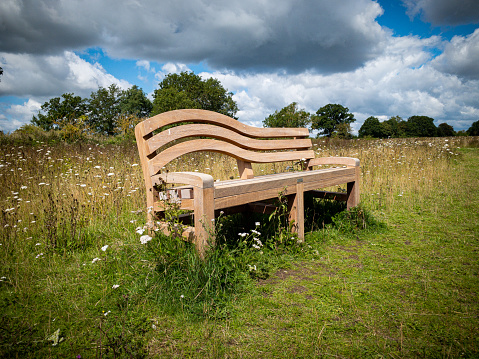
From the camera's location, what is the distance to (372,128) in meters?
64.9

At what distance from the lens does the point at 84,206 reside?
12.6 ft

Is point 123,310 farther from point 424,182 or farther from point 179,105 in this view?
point 179,105

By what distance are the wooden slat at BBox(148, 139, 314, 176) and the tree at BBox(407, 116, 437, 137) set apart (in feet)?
254

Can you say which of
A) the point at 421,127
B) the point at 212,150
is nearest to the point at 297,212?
the point at 212,150

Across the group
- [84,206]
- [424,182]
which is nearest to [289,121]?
[424,182]

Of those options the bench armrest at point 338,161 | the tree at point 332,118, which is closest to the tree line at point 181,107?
the tree at point 332,118

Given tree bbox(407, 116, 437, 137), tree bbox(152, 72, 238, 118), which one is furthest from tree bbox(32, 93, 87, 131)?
tree bbox(407, 116, 437, 137)

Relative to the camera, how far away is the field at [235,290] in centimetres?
177

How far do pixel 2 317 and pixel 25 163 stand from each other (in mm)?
4111

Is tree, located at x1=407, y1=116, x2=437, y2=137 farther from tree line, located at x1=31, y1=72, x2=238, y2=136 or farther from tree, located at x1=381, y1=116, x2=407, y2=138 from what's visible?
tree line, located at x1=31, y1=72, x2=238, y2=136

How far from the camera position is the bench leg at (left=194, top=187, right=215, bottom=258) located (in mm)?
2236

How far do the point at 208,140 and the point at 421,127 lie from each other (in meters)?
82.4

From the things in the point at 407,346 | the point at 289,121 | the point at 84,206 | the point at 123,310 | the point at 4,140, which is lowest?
the point at 407,346

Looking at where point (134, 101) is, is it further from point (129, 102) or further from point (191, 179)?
point (191, 179)
